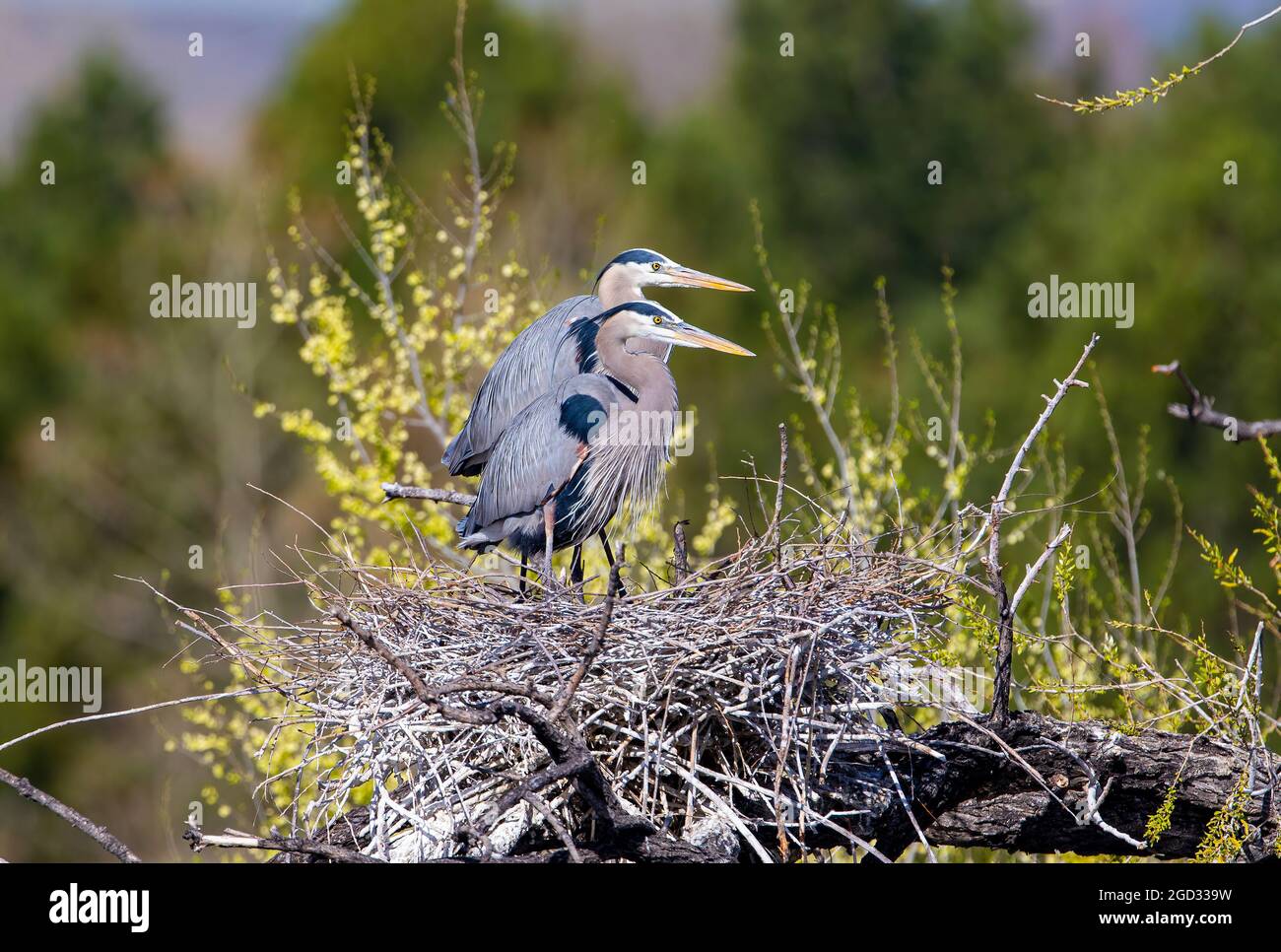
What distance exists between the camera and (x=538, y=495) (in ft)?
19.6

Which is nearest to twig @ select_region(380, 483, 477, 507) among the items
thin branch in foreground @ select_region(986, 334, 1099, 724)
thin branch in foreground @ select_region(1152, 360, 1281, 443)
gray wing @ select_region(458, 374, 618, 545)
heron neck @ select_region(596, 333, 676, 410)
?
gray wing @ select_region(458, 374, 618, 545)

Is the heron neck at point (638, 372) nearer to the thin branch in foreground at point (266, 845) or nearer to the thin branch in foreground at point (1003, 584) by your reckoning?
the thin branch in foreground at point (1003, 584)

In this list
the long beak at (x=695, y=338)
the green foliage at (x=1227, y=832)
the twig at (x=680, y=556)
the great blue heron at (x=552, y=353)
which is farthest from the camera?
the great blue heron at (x=552, y=353)

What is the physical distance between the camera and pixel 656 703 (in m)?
4.36

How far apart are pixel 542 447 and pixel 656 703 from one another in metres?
1.87

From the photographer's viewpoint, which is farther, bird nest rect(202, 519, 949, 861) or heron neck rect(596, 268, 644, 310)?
heron neck rect(596, 268, 644, 310)

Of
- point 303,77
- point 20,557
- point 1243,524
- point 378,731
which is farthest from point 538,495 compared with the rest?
point 303,77

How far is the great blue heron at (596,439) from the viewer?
5914mm

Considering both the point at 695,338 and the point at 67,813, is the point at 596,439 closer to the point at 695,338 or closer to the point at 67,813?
the point at 695,338

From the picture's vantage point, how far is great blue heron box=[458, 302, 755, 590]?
591 centimetres

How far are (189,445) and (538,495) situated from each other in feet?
55.7

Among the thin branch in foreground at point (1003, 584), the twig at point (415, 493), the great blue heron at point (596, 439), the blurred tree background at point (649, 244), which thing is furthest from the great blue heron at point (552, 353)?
the blurred tree background at point (649, 244)

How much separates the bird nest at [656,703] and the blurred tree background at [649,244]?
28.6ft

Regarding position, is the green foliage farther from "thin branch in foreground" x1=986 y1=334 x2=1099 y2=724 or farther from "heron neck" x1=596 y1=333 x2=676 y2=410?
"heron neck" x1=596 y1=333 x2=676 y2=410
